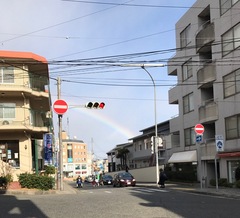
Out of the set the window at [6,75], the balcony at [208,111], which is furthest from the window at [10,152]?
the balcony at [208,111]

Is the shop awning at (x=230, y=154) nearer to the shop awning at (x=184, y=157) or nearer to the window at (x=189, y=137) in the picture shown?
the shop awning at (x=184, y=157)

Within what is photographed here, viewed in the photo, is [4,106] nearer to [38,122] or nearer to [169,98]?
[38,122]

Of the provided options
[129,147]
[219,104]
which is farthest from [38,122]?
[129,147]

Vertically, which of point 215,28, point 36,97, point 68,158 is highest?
point 215,28

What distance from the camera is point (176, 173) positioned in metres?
39.0

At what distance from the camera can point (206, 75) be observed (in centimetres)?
3372

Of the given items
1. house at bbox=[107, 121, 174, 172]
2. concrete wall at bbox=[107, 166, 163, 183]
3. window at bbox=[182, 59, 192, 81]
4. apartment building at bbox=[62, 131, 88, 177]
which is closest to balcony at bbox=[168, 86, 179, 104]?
window at bbox=[182, 59, 192, 81]

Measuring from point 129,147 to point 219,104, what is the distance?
141 feet

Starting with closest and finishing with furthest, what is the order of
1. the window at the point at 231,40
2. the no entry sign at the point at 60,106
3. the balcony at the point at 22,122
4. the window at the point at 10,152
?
the no entry sign at the point at 60,106
the window at the point at 231,40
the balcony at the point at 22,122
the window at the point at 10,152

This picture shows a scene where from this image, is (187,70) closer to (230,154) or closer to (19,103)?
(230,154)

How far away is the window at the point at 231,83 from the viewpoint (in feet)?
94.1

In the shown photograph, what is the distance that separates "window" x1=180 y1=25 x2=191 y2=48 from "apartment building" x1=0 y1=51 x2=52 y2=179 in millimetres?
14243

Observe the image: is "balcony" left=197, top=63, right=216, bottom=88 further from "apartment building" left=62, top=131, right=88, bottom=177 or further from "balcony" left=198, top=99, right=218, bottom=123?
"apartment building" left=62, top=131, right=88, bottom=177

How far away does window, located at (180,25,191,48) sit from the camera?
128 ft
